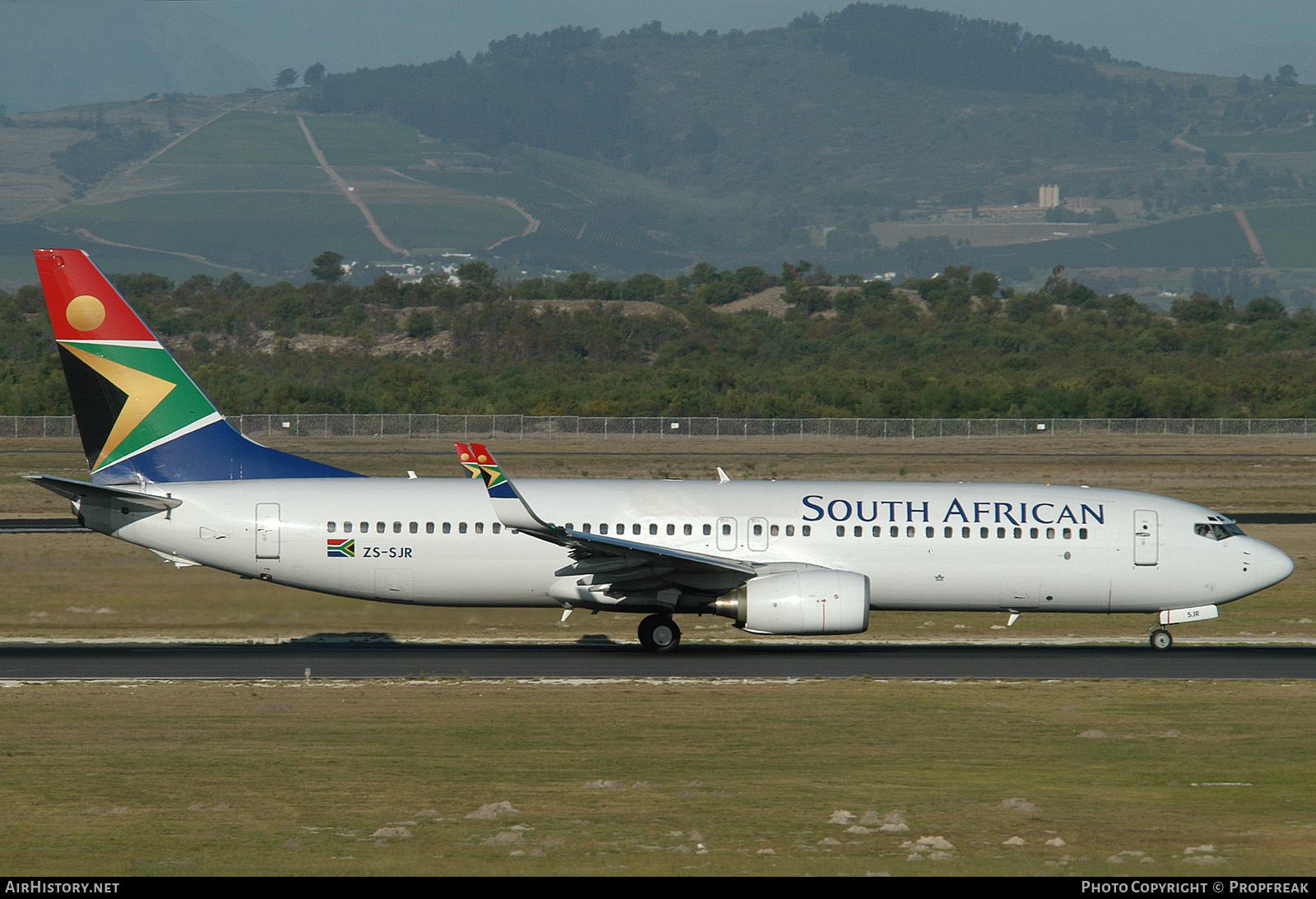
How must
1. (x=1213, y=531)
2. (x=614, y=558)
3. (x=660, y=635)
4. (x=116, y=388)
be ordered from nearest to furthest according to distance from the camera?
(x=614, y=558), (x=660, y=635), (x=116, y=388), (x=1213, y=531)

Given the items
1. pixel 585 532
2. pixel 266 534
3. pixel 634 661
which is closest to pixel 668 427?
pixel 585 532

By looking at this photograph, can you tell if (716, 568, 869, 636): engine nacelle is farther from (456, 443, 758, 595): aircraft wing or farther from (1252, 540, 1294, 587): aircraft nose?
(1252, 540, 1294, 587): aircraft nose

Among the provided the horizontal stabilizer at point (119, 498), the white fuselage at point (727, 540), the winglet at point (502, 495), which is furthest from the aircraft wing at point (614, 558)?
the horizontal stabilizer at point (119, 498)

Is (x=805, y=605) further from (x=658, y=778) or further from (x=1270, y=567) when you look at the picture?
(x=1270, y=567)

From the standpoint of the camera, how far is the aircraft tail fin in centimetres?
3069

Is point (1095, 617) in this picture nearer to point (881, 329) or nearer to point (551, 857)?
point (551, 857)

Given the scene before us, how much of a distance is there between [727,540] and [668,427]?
58.0m

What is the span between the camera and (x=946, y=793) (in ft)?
57.8

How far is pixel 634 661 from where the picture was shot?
94.7 ft

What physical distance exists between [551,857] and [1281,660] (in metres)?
20.4

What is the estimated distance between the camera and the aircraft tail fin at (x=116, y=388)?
30.7 metres

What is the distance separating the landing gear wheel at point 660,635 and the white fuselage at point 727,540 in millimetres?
1683

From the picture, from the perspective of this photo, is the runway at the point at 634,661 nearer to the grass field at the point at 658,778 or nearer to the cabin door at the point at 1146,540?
the grass field at the point at 658,778
